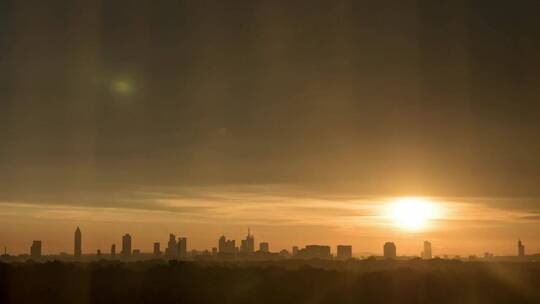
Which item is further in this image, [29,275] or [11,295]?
[29,275]

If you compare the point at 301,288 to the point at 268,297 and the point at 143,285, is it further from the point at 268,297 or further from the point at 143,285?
the point at 143,285

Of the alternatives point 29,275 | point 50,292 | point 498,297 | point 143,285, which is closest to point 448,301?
point 498,297

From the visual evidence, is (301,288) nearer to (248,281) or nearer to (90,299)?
(248,281)

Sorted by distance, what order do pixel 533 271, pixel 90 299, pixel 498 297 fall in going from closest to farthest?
pixel 90 299
pixel 498 297
pixel 533 271

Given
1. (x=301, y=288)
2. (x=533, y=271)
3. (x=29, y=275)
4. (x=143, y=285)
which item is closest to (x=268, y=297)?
(x=301, y=288)

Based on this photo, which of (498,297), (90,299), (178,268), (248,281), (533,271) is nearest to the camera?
(90,299)

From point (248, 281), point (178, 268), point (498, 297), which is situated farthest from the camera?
point (178, 268)
